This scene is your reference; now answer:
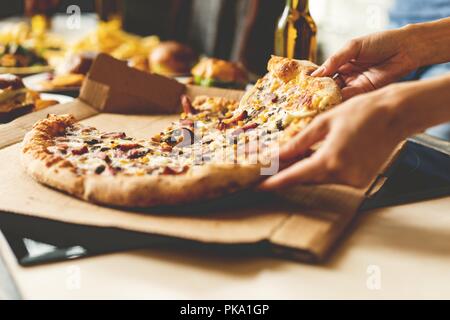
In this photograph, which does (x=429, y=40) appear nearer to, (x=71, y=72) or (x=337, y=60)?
(x=337, y=60)

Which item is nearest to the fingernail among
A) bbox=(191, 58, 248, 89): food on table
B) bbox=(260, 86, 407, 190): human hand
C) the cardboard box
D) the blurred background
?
the cardboard box

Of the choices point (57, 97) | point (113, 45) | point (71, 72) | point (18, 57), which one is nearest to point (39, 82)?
point (71, 72)

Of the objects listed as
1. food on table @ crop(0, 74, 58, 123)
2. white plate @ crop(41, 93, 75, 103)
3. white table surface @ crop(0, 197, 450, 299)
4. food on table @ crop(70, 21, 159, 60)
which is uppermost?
white table surface @ crop(0, 197, 450, 299)

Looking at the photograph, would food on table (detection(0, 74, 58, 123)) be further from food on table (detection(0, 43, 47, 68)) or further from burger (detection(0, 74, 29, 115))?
food on table (detection(0, 43, 47, 68))

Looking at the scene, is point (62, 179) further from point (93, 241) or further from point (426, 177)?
point (426, 177)

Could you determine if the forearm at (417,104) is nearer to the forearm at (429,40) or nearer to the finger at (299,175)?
the finger at (299,175)
